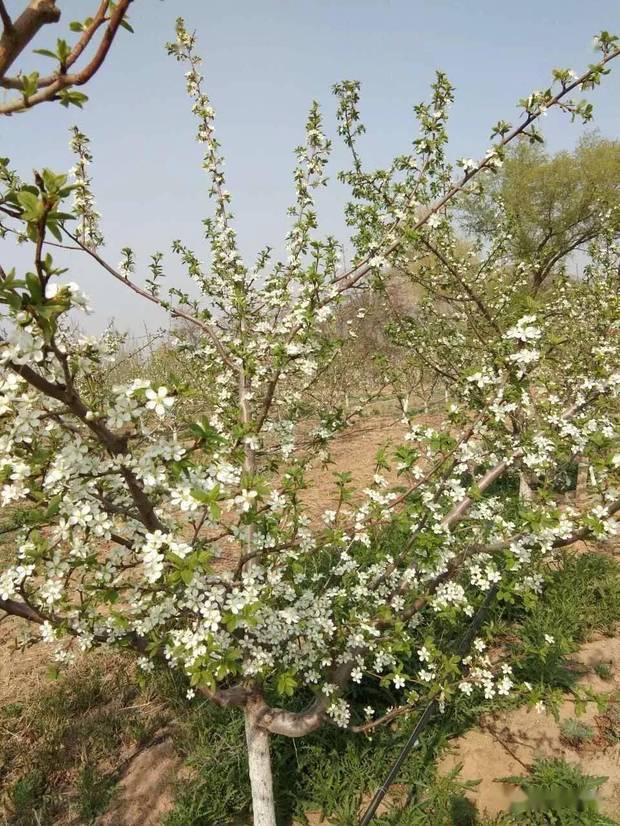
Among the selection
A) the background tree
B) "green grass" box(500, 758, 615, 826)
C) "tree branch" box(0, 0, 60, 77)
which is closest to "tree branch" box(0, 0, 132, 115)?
"tree branch" box(0, 0, 60, 77)

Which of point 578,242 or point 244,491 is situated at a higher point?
point 578,242

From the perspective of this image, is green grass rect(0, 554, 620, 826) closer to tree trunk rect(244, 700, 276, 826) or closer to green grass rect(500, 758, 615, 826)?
green grass rect(500, 758, 615, 826)

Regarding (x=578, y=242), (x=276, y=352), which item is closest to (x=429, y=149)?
(x=276, y=352)

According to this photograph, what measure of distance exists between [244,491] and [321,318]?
1.56m

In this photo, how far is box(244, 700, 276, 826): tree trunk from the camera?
9.87ft

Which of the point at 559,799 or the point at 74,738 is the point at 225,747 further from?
the point at 559,799

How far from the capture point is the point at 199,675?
1962 millimetres

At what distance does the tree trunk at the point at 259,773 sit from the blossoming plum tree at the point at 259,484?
0.04ft

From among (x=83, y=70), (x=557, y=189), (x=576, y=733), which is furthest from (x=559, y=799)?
(x=557, y=189)

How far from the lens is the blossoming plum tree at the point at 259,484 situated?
1762 millimetres

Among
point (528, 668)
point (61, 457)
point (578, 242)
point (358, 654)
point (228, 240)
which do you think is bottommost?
point (528, 668)

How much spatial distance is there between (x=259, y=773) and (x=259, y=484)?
2146 millimetres

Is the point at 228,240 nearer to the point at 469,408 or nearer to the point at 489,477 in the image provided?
the point at 469,408

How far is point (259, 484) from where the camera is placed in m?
2.13
